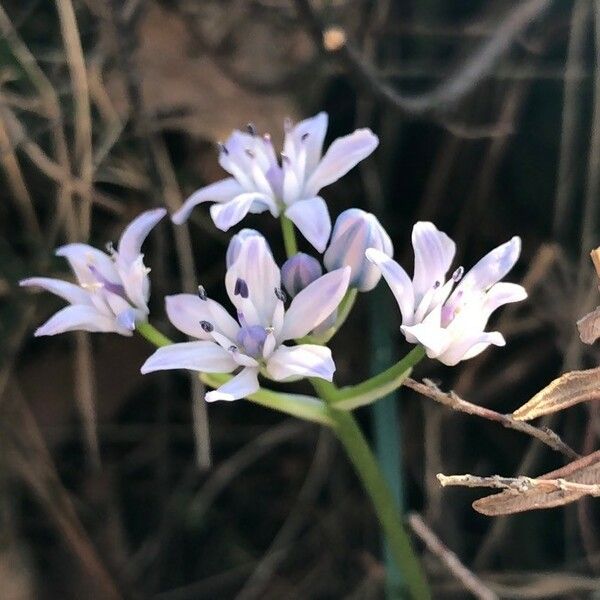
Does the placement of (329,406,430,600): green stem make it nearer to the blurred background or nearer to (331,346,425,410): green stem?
(331,346,425,410): green stem

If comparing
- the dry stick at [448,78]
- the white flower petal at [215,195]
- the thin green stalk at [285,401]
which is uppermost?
the dry stick at [448,78]

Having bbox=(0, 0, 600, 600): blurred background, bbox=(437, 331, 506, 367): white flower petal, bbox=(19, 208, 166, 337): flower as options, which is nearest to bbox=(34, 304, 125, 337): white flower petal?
bbox=(19, 208, 166, 337): flower

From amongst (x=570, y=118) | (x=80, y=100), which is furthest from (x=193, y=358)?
(x=570, y=118)

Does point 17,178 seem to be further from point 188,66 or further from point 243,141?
point 243,141

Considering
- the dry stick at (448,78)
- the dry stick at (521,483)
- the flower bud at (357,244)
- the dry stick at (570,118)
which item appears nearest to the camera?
the dry stick at (521,483)

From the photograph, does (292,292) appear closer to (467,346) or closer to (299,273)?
(299,273)

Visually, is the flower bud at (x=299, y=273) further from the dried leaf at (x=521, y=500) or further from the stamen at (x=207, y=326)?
the dried leaf at (x=521, y=500)

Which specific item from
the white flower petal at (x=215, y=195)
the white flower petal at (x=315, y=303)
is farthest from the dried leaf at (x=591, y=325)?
the white flower petal at (x=215, y=195)
